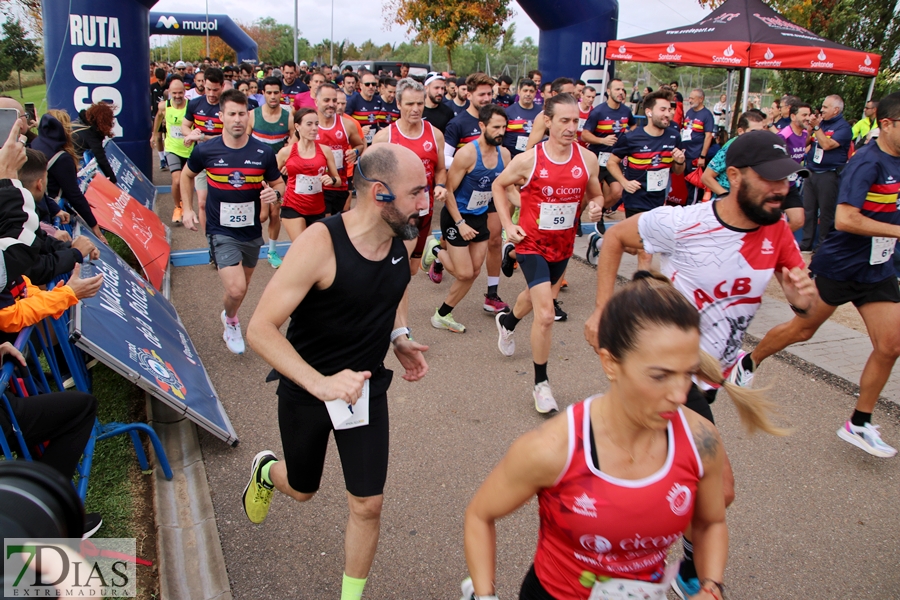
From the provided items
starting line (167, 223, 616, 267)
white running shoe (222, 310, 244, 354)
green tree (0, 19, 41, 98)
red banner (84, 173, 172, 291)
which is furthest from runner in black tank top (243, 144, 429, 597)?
green tree (0, 19, 41, 98)

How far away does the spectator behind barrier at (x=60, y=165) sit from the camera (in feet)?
18.8

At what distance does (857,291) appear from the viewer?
4.06 metres

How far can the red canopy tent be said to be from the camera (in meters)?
9.56

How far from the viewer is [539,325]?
4.60 meters

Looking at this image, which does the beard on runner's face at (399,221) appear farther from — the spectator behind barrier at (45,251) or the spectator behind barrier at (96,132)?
the spectator behind barrier at (96,132)

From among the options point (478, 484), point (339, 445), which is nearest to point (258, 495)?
point (339, 445)

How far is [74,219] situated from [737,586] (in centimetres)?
561

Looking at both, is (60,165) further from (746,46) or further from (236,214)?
(746,46)

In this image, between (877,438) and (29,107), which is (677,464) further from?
(29,107)

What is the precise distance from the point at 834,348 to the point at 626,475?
5.14m

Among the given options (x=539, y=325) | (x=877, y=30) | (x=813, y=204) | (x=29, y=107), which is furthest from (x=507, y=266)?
(x=877, y=30)

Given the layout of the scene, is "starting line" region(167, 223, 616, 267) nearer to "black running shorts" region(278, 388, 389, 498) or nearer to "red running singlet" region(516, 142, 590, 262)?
"red running singlet" region(516, 142, 590, 262)

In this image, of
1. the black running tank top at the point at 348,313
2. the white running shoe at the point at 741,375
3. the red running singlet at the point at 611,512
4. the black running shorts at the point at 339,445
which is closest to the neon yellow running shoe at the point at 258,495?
the black running shorts at the point at 339,445

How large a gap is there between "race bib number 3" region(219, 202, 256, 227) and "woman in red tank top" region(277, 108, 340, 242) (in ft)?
3.48
